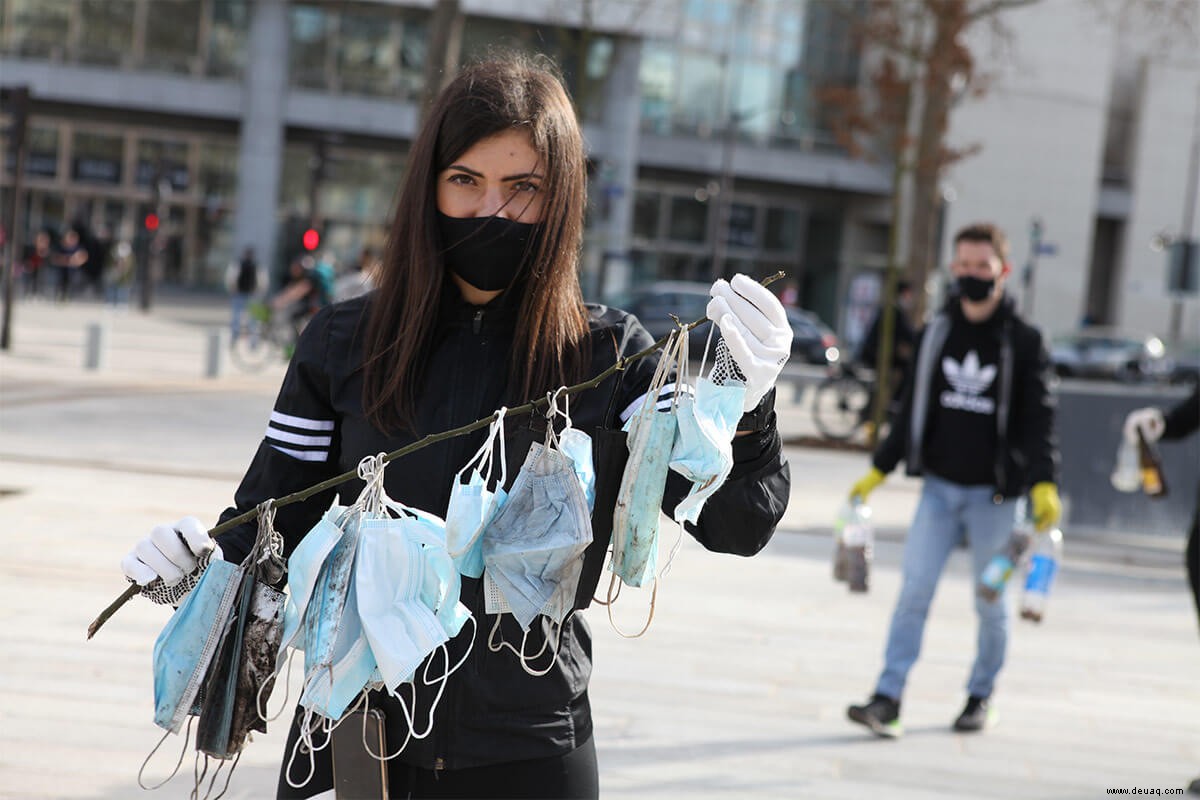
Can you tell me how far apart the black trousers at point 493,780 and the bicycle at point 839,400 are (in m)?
16.2

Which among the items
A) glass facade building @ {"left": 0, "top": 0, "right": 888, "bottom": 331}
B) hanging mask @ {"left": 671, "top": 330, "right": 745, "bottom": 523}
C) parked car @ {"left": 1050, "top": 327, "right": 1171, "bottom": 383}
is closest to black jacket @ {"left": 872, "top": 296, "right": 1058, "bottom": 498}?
hanging mask @ {"left": 671, "top": 330, "right": 745, "bottom": 523}

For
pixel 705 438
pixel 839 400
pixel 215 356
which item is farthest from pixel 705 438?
pixel 215 356

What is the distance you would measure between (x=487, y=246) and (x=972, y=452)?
156 inches

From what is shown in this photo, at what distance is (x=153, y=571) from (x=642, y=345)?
35.0 inches

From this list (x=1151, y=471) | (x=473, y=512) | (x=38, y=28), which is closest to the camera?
(x=473, y=512)

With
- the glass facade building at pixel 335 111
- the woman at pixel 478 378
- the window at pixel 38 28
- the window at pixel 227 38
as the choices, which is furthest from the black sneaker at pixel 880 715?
the window at pixel 38 28

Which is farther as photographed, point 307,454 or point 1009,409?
point 1009,409

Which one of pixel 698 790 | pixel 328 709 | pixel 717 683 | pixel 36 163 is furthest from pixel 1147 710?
pixel 36 163

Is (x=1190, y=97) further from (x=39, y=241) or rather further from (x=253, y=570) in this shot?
(x=253, y=570)

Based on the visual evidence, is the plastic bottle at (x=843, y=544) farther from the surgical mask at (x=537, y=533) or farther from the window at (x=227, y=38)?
the window at (x=227, y=38)

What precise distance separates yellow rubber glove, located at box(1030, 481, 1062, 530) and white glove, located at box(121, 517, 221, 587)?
435cm

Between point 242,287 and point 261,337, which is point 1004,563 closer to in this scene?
point 261,337

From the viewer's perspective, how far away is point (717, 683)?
20.8ft

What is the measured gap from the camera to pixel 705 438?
2100 mm
